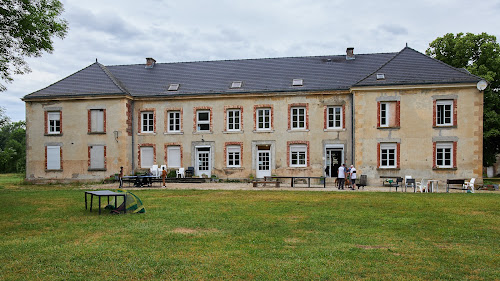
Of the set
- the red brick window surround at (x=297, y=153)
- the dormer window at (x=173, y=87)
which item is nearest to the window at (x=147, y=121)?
the dormer window at (x=173, y=87)

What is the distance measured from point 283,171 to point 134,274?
19.6 m

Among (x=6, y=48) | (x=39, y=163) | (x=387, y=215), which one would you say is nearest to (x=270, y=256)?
(x=387, y=215)

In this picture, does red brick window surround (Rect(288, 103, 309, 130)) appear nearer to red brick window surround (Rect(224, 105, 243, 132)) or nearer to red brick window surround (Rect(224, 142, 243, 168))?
red brick window surround (Rect(224, 105, 243, 132))

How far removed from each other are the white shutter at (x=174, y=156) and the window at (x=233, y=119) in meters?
3.92

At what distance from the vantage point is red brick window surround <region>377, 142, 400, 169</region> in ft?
73.3

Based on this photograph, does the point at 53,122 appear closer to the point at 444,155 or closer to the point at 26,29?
the point at 26,29

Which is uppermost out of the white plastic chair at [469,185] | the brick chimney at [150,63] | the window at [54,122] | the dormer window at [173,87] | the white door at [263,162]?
the brick chimney at [150,63]

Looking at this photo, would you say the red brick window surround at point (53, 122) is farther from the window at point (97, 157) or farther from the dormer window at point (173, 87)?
the dormer window at point (173, 87)

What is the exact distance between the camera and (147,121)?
2625cm

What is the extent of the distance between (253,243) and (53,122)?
23.5 meters

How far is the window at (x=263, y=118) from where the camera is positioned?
990 inches

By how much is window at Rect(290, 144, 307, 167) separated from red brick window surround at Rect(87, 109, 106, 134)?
13.0 metres

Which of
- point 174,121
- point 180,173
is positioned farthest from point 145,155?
point 174,121

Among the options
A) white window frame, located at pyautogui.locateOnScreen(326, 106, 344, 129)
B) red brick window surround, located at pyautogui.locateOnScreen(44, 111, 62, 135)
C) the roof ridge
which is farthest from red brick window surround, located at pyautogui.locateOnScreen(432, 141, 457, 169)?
red brick window surround, located at pyautogui.locateOnScreen(44, 111, 62, 135)
